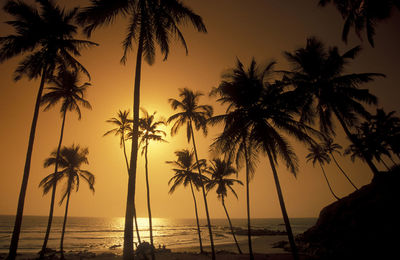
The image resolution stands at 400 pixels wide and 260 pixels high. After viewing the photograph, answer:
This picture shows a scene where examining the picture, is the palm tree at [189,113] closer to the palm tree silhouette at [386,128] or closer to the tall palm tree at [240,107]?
the tall palm tree at [240,107]

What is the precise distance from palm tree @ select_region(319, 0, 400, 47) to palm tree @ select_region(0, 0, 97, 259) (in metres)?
16.0

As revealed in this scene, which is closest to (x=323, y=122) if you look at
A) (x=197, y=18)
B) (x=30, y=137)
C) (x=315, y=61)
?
(x=315, y=61)

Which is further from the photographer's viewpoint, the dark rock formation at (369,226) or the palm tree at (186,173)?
the palm tree at (186,173)

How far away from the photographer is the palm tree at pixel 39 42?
9711 mm

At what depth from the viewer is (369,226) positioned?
10047mm

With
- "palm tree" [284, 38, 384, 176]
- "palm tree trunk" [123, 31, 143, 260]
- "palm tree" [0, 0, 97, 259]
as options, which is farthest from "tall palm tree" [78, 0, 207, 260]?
"palm tree" [284, 38, 384, 176]

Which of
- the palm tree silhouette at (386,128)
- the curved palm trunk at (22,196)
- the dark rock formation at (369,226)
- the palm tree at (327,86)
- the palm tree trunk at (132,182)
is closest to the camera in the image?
the palm tree trunk at (132,182)

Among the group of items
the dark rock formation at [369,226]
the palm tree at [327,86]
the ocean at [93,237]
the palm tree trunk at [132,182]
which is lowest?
the ocean at [93,237]

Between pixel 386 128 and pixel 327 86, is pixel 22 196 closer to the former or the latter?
pixel 327 86

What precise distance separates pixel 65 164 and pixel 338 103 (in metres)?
25.5

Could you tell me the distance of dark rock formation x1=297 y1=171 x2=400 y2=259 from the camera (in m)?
8.91

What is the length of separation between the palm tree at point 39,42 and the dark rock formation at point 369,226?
17.5 metres

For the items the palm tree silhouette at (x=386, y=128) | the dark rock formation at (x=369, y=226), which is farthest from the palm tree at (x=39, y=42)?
the palm tree silhouette at (x=386, y=128)

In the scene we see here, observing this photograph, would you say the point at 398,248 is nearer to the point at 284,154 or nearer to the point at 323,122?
the point at 284,154
